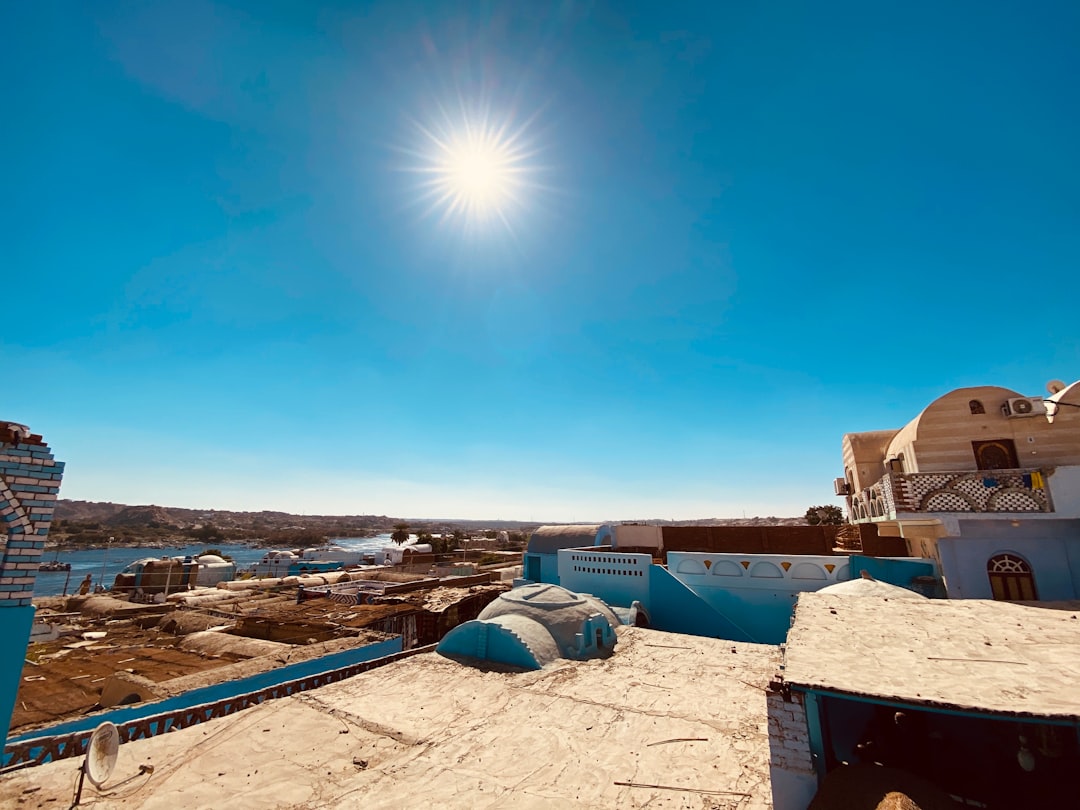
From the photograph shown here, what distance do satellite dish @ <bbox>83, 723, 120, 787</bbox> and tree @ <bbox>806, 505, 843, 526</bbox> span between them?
54351mm

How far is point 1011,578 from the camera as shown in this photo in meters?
13.0

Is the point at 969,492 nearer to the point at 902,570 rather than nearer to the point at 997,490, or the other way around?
the point at 997,490

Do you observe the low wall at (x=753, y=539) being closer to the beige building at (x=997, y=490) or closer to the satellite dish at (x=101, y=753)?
the beige building at (x=997, y=490)

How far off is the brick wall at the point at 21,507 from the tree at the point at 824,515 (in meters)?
55.5

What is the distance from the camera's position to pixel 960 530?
13.4 meters

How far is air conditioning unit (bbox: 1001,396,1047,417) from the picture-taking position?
13984 millimetres

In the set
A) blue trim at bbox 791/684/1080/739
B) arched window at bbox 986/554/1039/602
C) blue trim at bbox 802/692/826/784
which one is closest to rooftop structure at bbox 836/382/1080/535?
arched window at bbox 986/554/1039/602

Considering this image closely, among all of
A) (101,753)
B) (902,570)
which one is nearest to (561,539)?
(902,570)

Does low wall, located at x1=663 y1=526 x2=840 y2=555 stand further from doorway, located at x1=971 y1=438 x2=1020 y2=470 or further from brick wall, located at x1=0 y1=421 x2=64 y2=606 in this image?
brick wall, located at x1=0 y1=421 x2=64 y2=606

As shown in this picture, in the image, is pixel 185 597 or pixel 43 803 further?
pixel 185 597

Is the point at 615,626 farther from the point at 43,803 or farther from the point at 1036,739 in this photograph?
the point at 43,803

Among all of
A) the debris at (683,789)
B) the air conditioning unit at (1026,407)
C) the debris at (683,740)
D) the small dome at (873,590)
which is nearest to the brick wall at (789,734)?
the debris at (683,789)

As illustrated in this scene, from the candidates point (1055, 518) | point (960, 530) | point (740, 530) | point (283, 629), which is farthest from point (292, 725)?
point (740, 530)

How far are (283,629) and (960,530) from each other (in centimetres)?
2106
